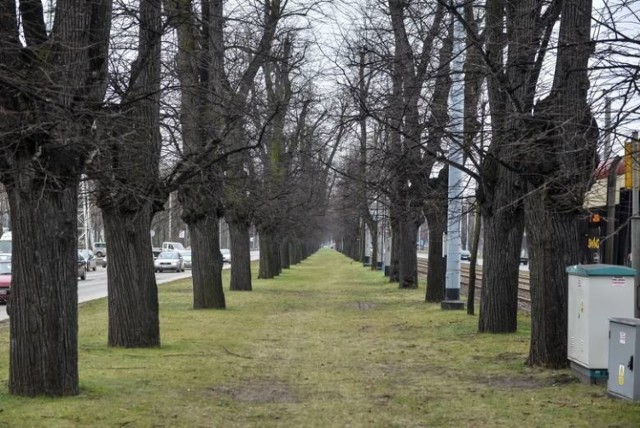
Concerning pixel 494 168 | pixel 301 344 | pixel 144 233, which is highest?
pixel 494 168

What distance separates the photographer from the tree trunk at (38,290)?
889 cm

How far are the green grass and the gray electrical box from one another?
17 cm

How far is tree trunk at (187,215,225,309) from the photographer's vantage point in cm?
2231

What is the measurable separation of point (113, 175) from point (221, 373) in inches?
114

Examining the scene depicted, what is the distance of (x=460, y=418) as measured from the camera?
8.63 m

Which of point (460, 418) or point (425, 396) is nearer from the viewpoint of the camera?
point (460, 418)

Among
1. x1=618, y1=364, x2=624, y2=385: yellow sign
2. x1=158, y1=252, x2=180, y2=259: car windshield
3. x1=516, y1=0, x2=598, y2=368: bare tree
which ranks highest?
x1=516, y1=0, x2=598, y2=368: bare tree

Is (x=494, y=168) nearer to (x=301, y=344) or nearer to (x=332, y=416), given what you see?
(x=301, y=344)

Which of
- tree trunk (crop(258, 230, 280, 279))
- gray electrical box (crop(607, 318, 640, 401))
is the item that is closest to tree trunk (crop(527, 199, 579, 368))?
gray electrical box (crop(607, 318, 640, 401))

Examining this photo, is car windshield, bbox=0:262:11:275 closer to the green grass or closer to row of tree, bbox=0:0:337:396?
the green grass

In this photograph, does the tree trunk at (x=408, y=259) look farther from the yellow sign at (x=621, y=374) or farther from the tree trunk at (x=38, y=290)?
the tree trunk at (x=38, y=290)

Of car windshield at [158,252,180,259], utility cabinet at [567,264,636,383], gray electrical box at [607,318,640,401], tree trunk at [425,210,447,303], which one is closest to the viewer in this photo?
gray electrical box at [607,318,640,401]

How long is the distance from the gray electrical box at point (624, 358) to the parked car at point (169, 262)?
50.2 m

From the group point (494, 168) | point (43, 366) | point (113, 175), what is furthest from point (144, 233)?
point (494, 168)
